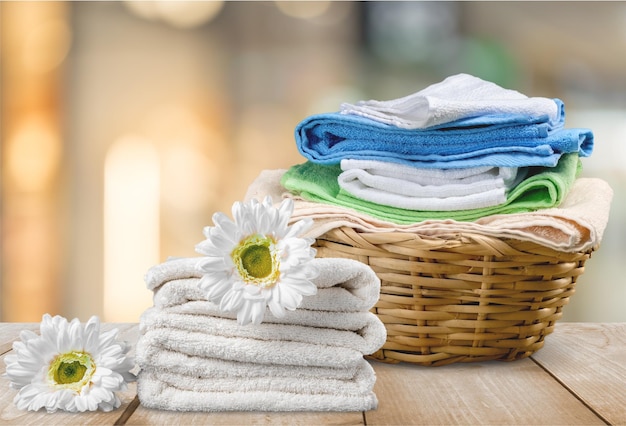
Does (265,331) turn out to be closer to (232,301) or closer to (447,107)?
(232,301)

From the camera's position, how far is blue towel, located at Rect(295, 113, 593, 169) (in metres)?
0.87

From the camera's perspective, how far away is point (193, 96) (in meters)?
1.53

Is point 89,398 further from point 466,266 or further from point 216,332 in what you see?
point 466,266

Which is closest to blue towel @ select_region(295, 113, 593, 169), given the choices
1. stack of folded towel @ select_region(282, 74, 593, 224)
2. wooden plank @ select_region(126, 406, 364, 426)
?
stack of folded towel @ select_region(282, 74, 593, 224)

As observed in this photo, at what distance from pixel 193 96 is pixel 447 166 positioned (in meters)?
0.79

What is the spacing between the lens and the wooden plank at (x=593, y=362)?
715 mm

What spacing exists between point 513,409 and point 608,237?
36.2 inches

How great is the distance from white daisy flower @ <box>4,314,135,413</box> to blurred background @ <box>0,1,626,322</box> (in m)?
0.85

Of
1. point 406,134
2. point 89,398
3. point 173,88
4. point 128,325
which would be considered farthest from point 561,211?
point 173,88

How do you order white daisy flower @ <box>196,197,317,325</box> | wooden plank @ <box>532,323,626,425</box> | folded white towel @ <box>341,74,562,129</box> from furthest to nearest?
folded white towel @ <box>341,74,562,129</box>, wooden plank @ <box>532,323,626,425</box>, white daisy flower @ <box>196,197,317,325</box>

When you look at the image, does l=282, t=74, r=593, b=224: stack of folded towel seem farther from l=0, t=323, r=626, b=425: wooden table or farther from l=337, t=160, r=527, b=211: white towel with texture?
l=0, t=323, r=626, b=425: wooden table

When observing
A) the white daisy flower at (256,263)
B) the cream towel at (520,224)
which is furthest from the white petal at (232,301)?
the cream towel at (520,224)

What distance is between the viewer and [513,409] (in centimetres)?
68

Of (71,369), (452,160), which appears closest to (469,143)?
(452,160)
